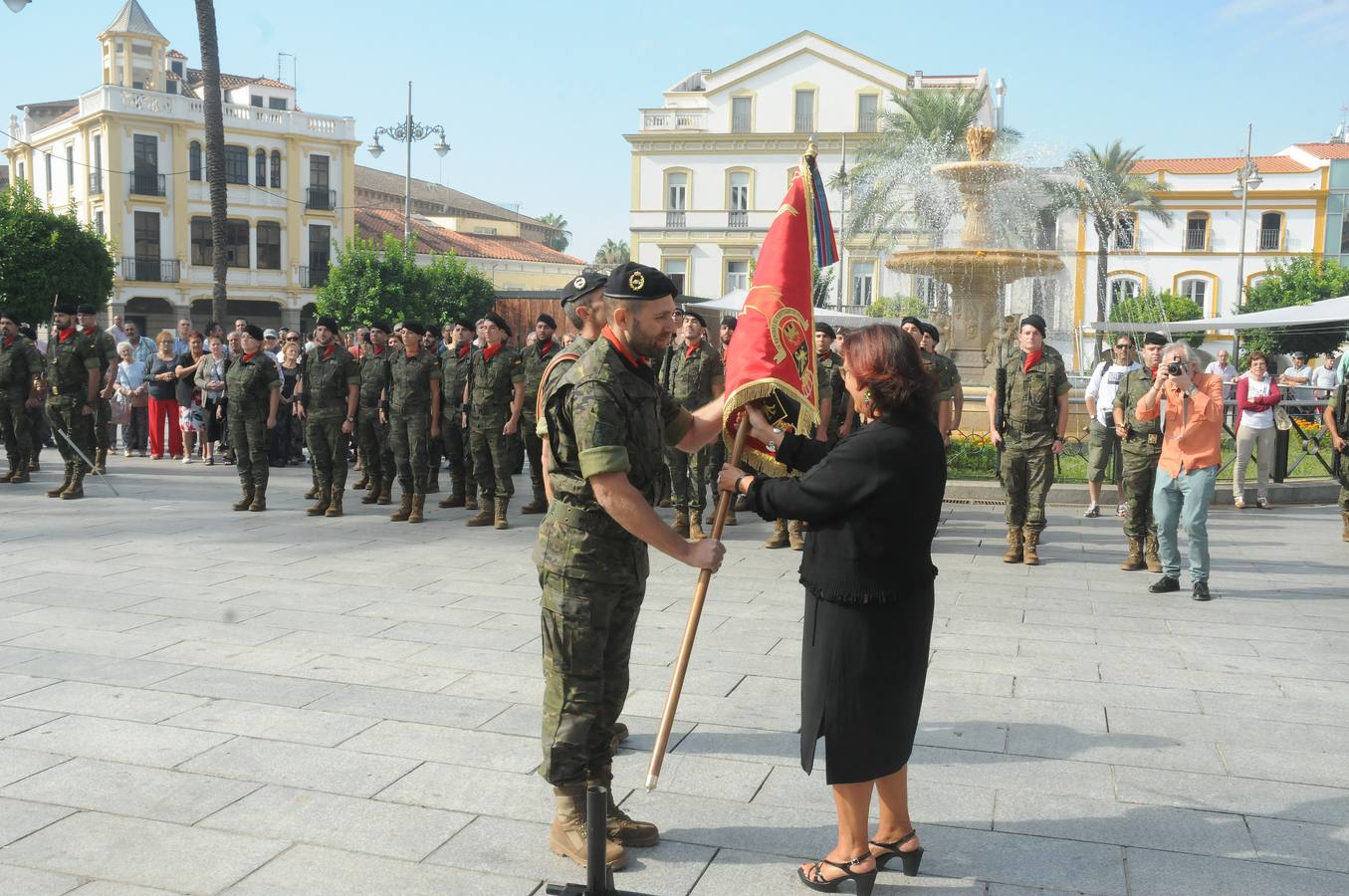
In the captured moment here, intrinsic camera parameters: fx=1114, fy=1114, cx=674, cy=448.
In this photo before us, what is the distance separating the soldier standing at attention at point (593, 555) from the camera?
3.68 metres

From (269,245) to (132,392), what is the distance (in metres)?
35.7

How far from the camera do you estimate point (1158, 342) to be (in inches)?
355

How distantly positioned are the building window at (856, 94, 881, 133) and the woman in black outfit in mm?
52901

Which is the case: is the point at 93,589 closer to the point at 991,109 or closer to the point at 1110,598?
the point at 1110,598

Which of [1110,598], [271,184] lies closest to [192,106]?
[271,184]

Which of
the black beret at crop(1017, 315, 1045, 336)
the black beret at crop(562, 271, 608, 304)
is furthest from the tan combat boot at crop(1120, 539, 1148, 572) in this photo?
the black beret at crop(562, 271, 608, 304)

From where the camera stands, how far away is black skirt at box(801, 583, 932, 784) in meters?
3.50

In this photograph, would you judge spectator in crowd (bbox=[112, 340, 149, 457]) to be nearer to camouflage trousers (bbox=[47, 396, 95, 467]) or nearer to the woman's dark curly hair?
camouflage trousers (bbox=[47, 396, 95, 467])

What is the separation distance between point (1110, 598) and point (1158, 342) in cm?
237

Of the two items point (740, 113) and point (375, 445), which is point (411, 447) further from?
point (740, 113)

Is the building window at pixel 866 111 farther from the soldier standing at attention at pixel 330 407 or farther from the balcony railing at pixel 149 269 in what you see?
the soldier standing at attention at pixel 330 407

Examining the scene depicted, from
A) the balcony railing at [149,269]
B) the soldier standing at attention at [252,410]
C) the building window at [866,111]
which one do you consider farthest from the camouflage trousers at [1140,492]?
the building window at [866,111]

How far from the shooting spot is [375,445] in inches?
487

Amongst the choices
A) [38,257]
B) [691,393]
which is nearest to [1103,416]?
[691,393]
